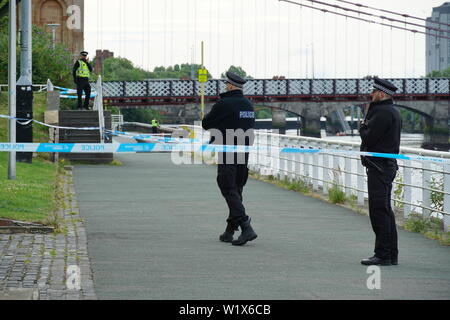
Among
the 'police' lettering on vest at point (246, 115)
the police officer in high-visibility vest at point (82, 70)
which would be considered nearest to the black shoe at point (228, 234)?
the 'police' lettering on vest at point (246, 115)

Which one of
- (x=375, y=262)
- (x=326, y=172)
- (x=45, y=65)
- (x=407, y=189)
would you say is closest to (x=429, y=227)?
(x=407, y=189)

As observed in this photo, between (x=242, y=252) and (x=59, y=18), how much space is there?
88.4m

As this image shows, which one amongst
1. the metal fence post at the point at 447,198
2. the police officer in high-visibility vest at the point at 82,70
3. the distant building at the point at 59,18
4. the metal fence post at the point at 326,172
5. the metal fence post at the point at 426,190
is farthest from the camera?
the distant building at the point at 59,18

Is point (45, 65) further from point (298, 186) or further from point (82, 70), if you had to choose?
point (298, 186)

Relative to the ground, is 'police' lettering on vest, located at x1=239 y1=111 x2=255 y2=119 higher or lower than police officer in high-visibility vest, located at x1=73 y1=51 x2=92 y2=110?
lower

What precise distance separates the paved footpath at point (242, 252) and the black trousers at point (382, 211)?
19 cm

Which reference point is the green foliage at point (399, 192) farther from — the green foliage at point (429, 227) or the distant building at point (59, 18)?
the distant building at point (59, 18)

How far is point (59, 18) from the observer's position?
314ft

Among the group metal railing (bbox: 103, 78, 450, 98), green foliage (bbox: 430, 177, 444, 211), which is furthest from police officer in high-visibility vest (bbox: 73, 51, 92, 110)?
metal railing (bbox: 103, 78, 450, 98)

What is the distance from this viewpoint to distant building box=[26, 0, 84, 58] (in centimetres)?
9325

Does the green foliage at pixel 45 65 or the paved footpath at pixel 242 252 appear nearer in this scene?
the paved footpath at pixel 242 252

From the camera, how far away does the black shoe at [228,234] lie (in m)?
10.6

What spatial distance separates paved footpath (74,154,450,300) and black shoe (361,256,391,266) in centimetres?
8

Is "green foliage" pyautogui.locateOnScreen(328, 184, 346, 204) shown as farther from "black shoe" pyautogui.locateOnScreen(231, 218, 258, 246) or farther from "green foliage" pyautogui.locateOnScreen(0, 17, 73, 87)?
"green foliage" pyautogui.locateOnScreen(0, 17, 73, 87)
